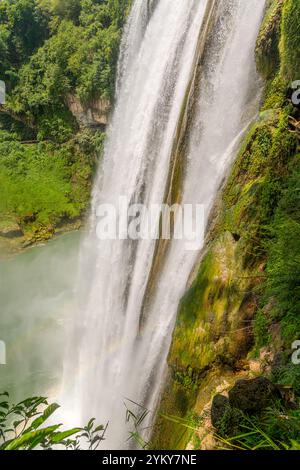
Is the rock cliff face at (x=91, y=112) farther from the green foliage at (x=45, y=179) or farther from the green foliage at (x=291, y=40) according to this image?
the green foliage at (x=291, y=40)

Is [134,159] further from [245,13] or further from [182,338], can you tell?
[182,338]

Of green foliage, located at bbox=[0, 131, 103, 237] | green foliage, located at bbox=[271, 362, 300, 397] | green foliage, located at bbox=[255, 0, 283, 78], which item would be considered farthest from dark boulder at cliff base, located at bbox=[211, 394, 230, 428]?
green foliage, located at bbox=[0, 131, 103, 237]

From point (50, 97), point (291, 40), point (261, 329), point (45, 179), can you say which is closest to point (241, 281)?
point (261, 329)

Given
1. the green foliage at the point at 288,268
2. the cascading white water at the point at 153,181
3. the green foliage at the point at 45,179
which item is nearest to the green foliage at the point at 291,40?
the cascading white water at the point at 153,181

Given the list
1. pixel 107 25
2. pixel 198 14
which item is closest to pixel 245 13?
pixel 198 14

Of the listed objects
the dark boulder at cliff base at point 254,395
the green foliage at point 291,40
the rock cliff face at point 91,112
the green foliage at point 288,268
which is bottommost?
the dark boulder at cliff base at point 254,395

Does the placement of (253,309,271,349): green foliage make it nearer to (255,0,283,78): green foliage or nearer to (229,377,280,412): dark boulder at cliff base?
(229,377,280,412): dark boulder at cliff base

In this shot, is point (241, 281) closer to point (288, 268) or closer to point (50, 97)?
point (288, 268)
